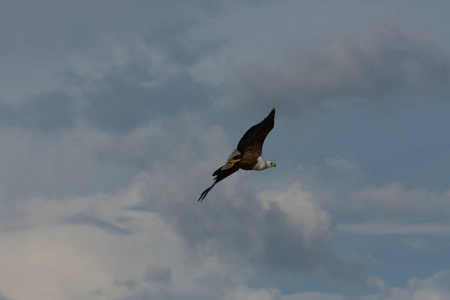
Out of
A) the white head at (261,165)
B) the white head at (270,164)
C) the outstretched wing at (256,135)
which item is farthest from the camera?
the white head at (270,164)

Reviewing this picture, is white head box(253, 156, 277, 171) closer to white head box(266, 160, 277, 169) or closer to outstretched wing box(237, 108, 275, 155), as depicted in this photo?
white head box(266, 160, 277, 169)

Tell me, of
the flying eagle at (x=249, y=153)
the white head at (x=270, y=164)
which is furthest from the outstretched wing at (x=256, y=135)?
the white head at (x=270, y=164)

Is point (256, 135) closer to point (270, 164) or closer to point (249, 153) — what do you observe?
point (249, 153)

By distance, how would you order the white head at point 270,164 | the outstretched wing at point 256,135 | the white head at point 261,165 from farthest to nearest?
the white head at point 270,164 < the white head at point 261,165 < the outstretched wing at point 256,135

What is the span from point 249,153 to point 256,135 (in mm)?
1292

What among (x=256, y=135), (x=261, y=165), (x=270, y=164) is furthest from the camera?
(x=270, y=164)

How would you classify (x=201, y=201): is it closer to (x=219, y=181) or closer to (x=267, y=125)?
(x=219, y=181)

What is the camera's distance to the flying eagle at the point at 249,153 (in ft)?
235

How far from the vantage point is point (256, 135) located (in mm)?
71812

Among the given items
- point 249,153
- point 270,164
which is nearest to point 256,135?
point 249,153

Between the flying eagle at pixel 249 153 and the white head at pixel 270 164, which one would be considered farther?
the white head at pixel 270 164

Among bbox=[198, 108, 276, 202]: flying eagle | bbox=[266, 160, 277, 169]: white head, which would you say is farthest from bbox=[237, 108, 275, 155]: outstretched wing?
bbox=[266, 160, 277, 169]: white head

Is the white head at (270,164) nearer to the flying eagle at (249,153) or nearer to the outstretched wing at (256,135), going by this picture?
the flying eagle at (249,153)

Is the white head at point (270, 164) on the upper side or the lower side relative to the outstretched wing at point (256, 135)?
lower
